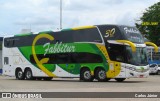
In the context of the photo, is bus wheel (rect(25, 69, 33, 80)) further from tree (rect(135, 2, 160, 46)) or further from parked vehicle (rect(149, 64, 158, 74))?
tree (rect(135, 2, 160, 46))

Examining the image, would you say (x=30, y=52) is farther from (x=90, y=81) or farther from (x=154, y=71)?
(x=154, y=71)

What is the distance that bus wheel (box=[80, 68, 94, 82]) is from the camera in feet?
103

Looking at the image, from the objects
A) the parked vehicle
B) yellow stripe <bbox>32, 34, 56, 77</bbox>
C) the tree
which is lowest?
the parked vehicle

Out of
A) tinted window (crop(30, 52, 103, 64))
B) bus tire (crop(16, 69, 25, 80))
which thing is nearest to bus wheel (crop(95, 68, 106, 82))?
tinted window (crop(30, 52, 103, 64))

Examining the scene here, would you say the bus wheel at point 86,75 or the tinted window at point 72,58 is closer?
the tinted window at point 72,58

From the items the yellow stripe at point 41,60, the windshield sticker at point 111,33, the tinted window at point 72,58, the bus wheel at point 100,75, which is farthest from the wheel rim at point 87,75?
the yellow stripe at point 41,60

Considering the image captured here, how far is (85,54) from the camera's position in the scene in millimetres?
31547

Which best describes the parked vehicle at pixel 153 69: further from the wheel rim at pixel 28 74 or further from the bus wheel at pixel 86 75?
the bus wheel at pixel 86 75

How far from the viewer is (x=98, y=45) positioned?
1202 inches

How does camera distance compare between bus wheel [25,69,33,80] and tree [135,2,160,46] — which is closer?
bus wheel [25,69,33,80]

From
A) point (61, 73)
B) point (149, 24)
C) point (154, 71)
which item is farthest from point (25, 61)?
point (149, 24)

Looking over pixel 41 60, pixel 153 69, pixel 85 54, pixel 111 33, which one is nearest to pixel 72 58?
pixel 85 54

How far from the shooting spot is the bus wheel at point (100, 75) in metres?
30.7

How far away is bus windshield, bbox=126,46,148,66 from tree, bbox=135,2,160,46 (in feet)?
141
